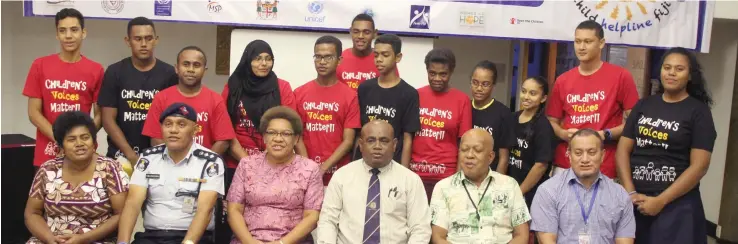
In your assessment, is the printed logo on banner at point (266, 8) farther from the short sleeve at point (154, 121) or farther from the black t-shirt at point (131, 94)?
the short sleeve at point (154, 121)

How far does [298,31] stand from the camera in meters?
5.39

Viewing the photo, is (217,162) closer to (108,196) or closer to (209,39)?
(108,196)

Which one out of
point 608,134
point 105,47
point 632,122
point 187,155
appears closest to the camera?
point 187,155

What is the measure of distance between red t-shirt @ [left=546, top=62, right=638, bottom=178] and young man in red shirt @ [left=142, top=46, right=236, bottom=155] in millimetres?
1743

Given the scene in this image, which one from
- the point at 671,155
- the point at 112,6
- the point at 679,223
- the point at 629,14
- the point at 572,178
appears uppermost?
the point at 629,14

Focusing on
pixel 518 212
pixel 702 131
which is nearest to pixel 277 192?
pixel 518 212

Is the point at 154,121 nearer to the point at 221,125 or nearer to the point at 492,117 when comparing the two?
the point at 221,125

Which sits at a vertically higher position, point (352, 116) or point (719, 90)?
point (719, 90)

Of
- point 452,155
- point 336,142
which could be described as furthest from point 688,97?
point 336,142

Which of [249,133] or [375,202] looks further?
[249,133]

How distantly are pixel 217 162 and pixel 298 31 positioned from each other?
6.89ft

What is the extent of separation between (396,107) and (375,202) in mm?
651

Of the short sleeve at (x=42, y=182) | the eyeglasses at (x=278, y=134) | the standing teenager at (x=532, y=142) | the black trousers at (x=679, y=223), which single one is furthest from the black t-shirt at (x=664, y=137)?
the short sleeve at (x=42, y=182)

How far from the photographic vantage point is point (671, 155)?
3586 millimetres
